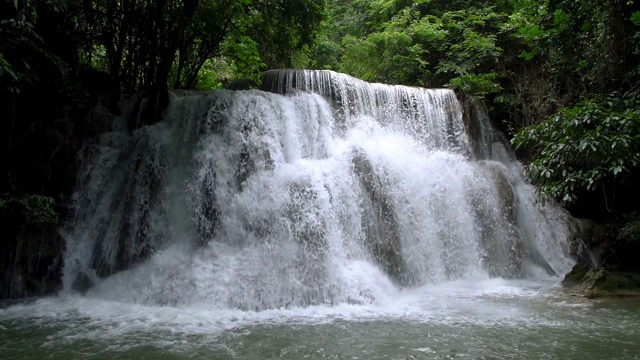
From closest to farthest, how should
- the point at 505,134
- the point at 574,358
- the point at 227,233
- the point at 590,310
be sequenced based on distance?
the point at 574,358 → the point at 590,310 → the point at 227,233 → the point at 505,134

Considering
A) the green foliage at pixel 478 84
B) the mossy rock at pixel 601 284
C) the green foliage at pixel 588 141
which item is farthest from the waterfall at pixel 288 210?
the green foliage at pixel 478 84

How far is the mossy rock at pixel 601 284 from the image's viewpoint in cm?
718

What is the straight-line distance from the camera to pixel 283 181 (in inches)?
321

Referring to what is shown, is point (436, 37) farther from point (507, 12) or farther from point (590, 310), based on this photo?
point (590, 310)

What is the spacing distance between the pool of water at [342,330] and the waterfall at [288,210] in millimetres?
577

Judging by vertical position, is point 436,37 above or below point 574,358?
above

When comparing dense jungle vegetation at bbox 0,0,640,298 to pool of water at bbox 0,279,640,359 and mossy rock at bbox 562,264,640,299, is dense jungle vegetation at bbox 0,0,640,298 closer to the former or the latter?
mossy rock at bbox 562,264,640,299

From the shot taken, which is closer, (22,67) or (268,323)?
(268,323)

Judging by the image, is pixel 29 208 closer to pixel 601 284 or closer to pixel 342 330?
pixel 342 330

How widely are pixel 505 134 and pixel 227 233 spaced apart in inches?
335

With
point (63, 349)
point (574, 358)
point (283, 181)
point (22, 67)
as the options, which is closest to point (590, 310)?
point (574, 358)

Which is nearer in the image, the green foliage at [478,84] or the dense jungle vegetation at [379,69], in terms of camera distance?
the dense jungle vegetation at [379,69]

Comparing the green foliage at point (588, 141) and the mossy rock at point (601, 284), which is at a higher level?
the green foliage at point (588, 141)

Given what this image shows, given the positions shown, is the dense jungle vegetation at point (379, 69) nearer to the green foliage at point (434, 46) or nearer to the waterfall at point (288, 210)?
the green foliage at point (434, 46)
